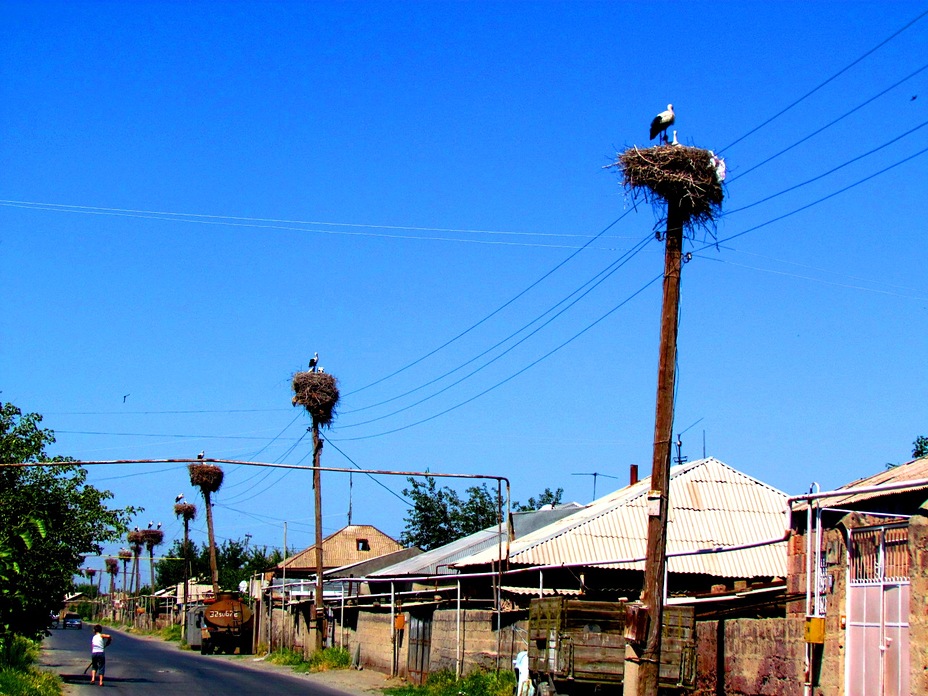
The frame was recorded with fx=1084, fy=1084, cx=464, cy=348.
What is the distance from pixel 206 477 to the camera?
56781 millimetres

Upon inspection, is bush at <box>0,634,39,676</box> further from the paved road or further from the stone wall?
the stone wall

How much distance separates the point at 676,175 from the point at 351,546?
229 feet

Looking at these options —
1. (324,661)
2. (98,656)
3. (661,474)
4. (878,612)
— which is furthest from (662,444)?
(324,661)

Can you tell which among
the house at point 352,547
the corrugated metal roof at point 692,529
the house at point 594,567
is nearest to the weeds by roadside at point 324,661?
the house at point 594,567

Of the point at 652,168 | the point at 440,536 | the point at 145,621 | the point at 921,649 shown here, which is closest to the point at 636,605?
the point at 921,649

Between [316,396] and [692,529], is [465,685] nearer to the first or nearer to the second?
[692,529]

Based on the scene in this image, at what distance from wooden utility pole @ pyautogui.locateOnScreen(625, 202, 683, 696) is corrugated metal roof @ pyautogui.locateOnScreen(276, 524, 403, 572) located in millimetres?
64408

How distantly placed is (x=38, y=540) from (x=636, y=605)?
48.9 feet

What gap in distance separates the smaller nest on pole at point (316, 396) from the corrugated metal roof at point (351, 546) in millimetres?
41197

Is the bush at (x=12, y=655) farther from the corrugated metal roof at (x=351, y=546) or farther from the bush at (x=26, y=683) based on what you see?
the corrugated metal roof at (x=351, y=546)

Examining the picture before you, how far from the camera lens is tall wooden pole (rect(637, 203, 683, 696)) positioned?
15.0 metres

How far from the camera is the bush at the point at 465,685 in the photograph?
2175cm

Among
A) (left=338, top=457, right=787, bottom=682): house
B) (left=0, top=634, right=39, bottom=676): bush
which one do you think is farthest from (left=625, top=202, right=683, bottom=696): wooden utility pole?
(left=0, top=634, right=39, bottom=676): bush

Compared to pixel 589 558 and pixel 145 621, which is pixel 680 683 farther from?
pixel 145 621
